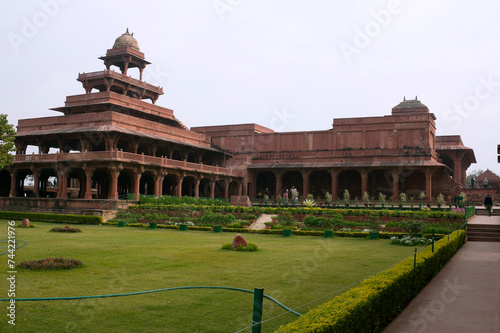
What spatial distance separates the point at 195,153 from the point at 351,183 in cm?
1670

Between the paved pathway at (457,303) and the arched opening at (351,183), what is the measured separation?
37.1 m

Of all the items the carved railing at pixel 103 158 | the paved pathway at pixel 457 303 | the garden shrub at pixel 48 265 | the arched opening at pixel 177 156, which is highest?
the arched opening at pixel 177 156

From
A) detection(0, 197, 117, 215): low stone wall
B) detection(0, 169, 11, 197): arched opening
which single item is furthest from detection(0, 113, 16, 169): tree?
detection(0, 169, 11, 197): arched opening

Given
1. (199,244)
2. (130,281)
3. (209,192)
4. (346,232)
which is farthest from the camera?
(209,192)

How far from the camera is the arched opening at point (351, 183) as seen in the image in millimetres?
49875

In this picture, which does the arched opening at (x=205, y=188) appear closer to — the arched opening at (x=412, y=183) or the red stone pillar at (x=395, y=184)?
the red stone pillar at (x=395, y=184)

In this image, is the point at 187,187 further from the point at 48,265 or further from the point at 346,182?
the point at 48,265

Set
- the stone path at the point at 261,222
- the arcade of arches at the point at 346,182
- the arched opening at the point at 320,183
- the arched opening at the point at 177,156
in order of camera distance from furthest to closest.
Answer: the arched opening at the point at 320,183 < the arched opening at the point at 177,156 < the arcade of arches at the point at 346,182 < the stone path at the point at 261,222

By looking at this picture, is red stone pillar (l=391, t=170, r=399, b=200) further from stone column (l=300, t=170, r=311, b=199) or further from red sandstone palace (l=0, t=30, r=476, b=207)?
stone column (l=300, t=170, r=311, b=199)

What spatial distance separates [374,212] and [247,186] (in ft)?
91.9

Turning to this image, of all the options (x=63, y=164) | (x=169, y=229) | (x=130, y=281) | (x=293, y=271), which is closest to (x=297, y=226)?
(x=169, y=229)

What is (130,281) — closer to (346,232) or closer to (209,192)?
(346,232)


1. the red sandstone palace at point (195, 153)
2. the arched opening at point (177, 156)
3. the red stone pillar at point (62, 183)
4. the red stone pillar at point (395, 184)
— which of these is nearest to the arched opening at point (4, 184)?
the red sandstone palace at point (195, 153)

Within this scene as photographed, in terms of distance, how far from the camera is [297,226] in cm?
2570
